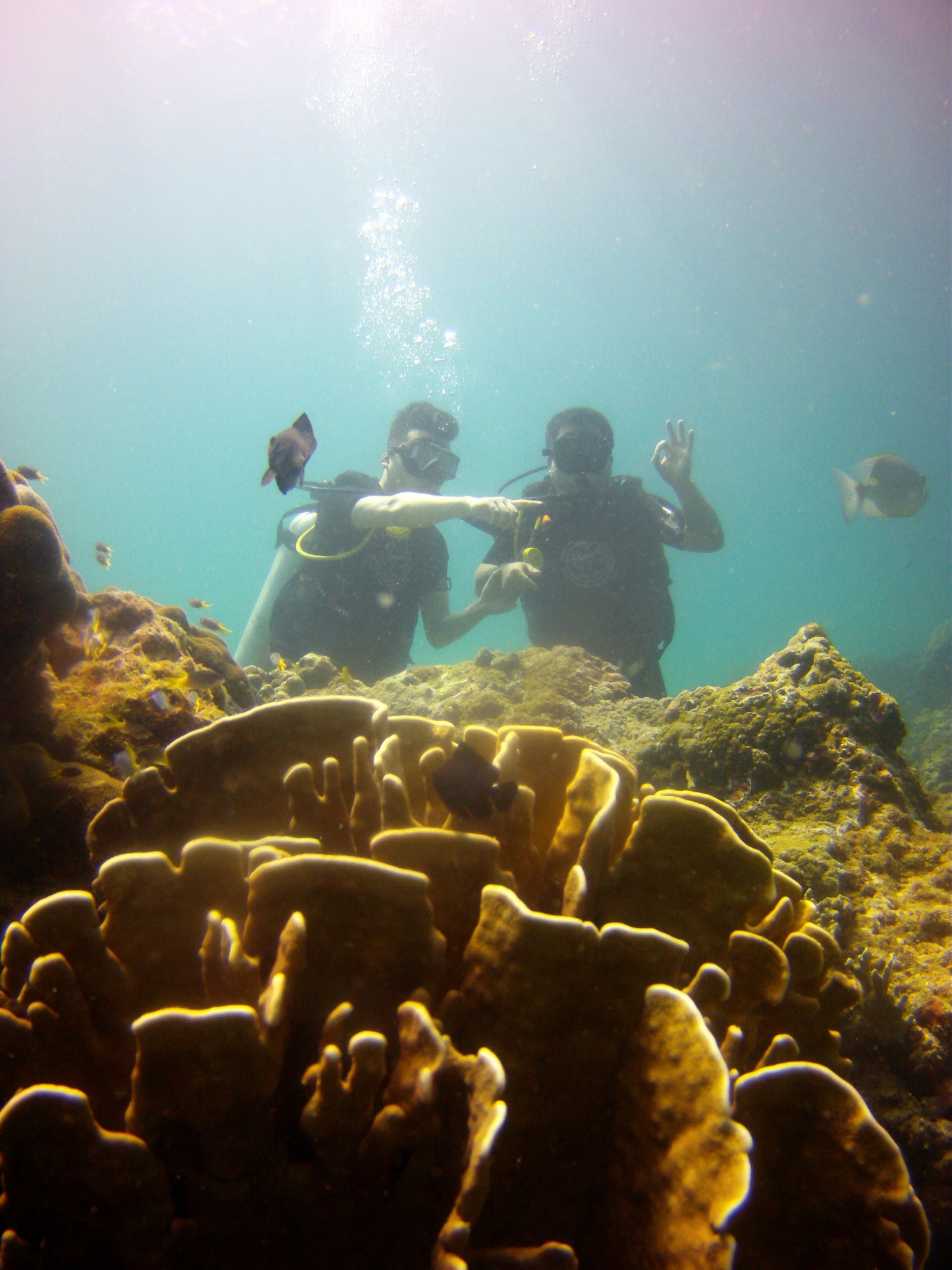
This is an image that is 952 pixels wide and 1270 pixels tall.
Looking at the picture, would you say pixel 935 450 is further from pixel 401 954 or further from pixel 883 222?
pixel 401 954

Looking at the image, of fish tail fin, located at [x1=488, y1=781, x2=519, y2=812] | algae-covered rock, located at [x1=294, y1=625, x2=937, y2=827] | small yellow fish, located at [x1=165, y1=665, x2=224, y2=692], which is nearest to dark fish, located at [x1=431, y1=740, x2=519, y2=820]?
fish tail fin, located at [x1=488, y1=781, x2=519, y2=812]

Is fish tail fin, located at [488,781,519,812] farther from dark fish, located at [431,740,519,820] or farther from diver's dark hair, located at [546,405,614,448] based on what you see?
diver's dark hair, located at [546,405,614,448]

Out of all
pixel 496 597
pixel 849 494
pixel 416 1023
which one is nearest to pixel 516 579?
pixel 496 597

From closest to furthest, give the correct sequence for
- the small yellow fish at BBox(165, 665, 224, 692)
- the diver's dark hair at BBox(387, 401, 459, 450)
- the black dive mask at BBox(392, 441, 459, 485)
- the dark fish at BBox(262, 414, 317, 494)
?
the small yellow fish at BBox(165, 665, 224, 692) < the dark fish at BBox(262, 414, 317, 494) < the black dive mask at BBox(392, 441, 459, 485) < the diver's dark hair at BBox(387, 401, 459, 450)

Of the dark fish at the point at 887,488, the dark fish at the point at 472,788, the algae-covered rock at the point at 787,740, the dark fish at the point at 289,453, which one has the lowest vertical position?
the dark fish at the point at 472,788

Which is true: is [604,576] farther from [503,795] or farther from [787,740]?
[503,795]

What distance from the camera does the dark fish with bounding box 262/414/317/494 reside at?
10.9ft

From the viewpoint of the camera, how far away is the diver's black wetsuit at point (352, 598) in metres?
7.44

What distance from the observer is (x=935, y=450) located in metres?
83.1

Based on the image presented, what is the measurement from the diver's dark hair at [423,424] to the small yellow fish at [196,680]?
5813mm

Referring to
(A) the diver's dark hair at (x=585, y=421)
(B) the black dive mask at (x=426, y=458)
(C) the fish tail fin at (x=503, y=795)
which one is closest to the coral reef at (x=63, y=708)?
(C) the fish tail fin at (x=503, y=795)

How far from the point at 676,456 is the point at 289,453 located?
20.0 feet

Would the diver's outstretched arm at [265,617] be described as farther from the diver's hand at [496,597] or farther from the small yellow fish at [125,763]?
the small yellow fish at [125,763]

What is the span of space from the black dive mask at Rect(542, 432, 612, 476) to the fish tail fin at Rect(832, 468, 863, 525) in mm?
9238
